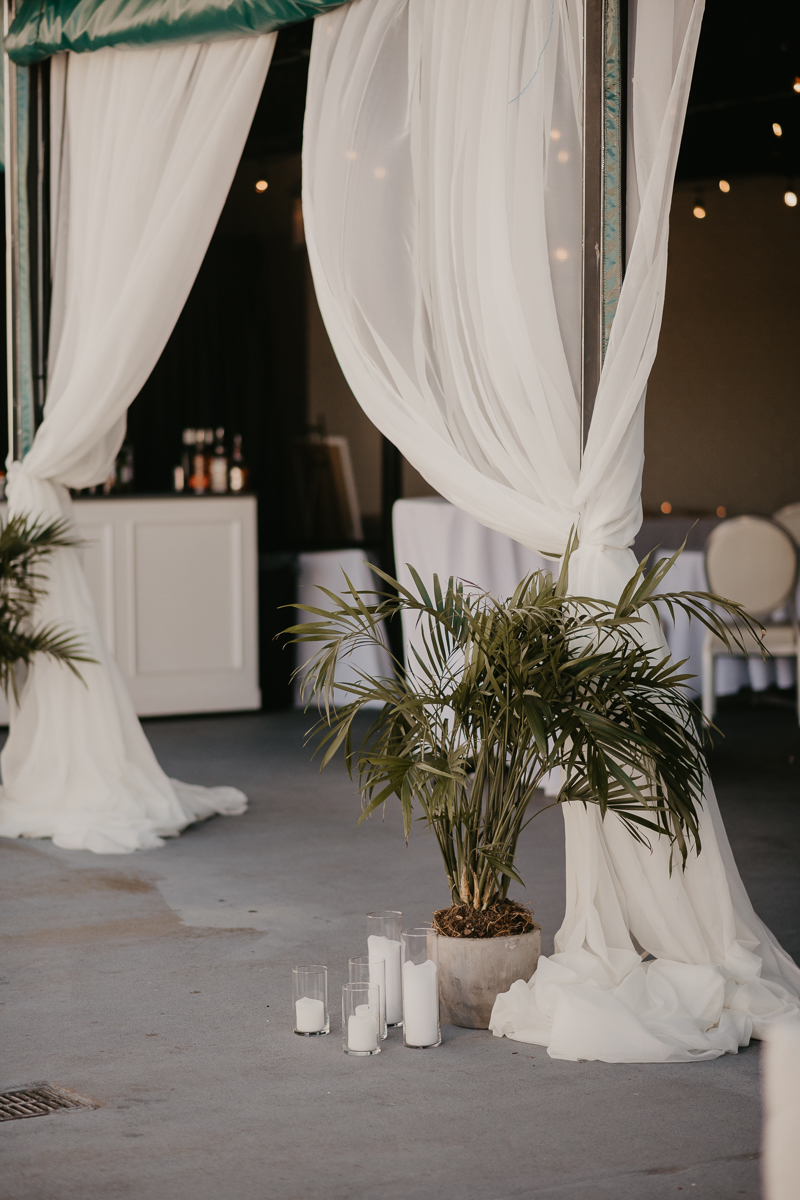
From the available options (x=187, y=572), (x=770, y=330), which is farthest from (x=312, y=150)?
(x=770, y=330)

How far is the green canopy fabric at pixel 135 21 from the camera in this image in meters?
4.20

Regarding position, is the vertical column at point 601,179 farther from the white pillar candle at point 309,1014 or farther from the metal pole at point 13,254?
the metal pole at point 13,254

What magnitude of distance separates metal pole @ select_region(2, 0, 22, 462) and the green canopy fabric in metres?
0.13

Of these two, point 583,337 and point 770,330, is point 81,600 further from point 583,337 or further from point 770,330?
point 770,330

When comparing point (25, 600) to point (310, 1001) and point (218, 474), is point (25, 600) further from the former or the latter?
point (218, 474)

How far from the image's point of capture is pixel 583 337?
131 inches

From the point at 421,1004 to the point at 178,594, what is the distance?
4.35 meters

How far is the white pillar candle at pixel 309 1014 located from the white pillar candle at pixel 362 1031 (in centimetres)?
11

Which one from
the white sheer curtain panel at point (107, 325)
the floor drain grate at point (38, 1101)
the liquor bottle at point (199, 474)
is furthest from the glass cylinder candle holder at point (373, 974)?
the liquor bottle at point (199, 474)

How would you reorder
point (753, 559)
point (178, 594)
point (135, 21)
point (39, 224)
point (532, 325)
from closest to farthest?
point (532, 325), point (135, 21), point (39, 224), point (753, 559), point (178, 594)

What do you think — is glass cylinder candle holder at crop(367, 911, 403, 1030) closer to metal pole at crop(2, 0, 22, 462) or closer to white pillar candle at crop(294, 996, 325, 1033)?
white pillar candle at crop(294, 996, 325, 1033)

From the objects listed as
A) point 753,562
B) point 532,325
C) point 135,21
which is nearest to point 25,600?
point 135,21

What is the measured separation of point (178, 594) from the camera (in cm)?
706

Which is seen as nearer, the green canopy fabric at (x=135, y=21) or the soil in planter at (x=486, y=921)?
the soil in planter at (x=486, y=921)
